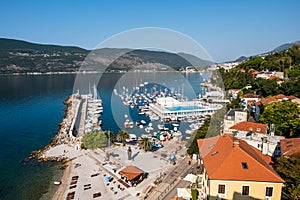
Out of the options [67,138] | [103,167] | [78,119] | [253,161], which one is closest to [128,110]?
[78,119]

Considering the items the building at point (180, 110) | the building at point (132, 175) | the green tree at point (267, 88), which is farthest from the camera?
the building at point (180, 110)

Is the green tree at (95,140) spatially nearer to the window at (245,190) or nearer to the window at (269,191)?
the window at (245,190)

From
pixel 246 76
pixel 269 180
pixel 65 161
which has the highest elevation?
pixel 246 76

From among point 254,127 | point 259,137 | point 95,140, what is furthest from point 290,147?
point 95,140

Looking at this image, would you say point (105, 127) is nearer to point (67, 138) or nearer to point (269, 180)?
point (67, 138)

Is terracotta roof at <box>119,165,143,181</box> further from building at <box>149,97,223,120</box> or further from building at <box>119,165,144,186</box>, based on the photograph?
building at <box>149,97,223,120</box>

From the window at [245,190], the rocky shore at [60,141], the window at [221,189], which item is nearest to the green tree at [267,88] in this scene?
the window at [245,190]
